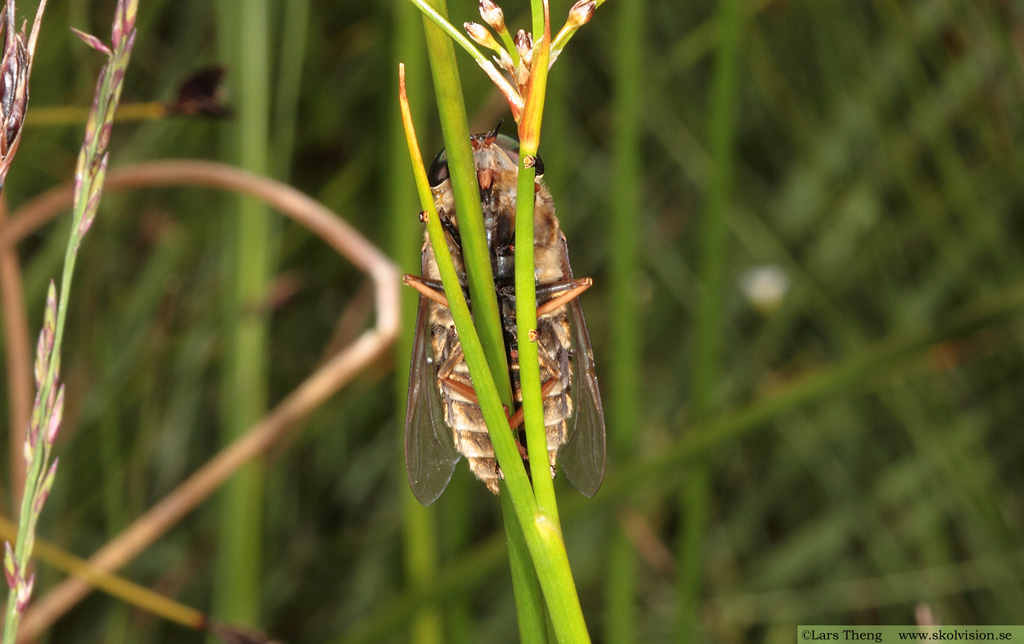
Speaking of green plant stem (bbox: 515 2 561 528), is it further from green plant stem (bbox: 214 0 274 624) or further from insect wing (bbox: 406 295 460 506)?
green plant stem (bbox: 214 0 274 624)

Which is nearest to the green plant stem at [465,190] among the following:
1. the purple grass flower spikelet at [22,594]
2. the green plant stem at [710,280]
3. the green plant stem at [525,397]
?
the green plant stem at [525,397]

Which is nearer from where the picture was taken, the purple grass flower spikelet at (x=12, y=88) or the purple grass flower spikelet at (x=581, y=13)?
the purple grass flower spikelet at (x=581, y=13)

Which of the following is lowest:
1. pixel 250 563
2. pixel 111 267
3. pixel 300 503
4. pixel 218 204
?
pixel 250 563

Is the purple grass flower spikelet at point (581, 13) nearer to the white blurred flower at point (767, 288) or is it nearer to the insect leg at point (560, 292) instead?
the insect leg at point (560, 292)

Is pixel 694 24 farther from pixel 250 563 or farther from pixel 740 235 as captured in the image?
pixel 250 563

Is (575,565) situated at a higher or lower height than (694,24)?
lower

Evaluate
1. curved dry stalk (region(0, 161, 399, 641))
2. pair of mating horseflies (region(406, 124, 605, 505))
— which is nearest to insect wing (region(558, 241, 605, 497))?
pair of mating horseflies (region(406, 124, 605, 505))

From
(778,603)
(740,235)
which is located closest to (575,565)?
(778,603)
